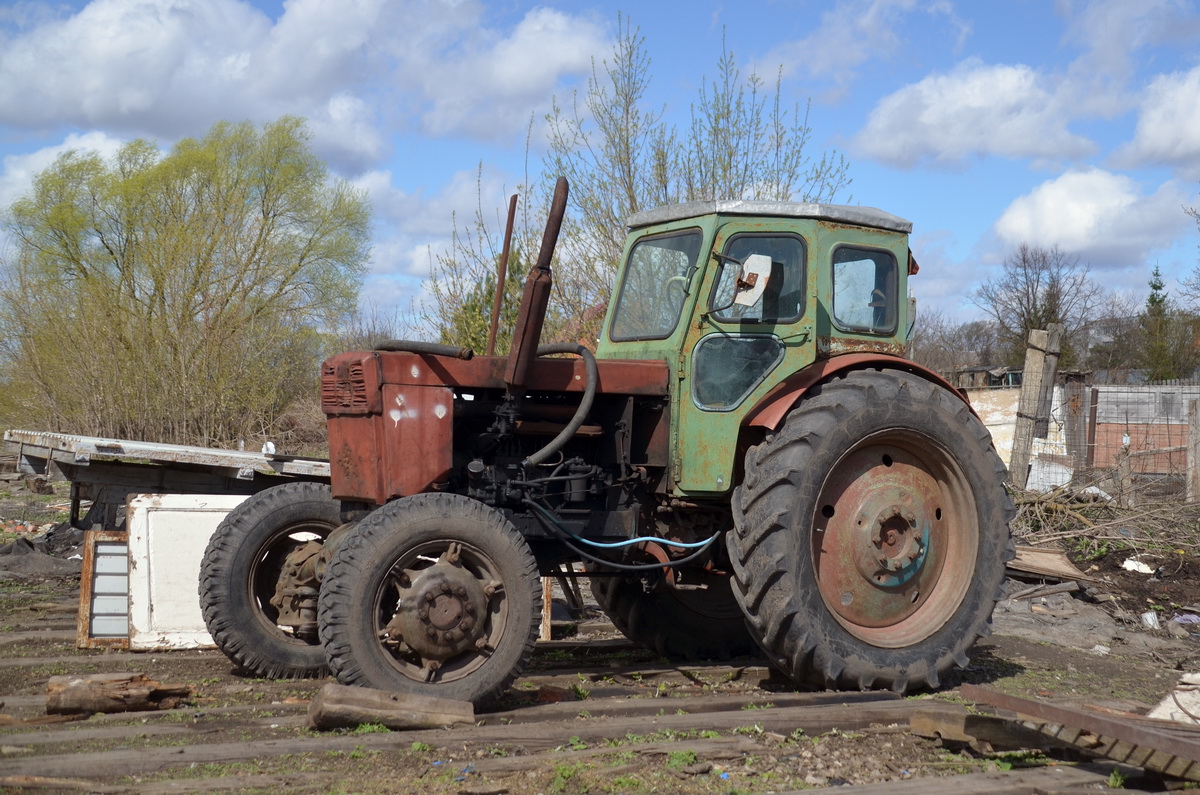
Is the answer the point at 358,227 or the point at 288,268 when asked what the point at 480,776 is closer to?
the point at 288,268

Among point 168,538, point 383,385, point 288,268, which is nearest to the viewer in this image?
point 383,385

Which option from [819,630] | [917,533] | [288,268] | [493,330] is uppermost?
[288,268]

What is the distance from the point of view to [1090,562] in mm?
9852

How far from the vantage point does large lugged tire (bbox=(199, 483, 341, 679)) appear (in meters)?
5.88

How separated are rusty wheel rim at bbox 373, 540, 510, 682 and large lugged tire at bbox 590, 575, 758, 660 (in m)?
1.83

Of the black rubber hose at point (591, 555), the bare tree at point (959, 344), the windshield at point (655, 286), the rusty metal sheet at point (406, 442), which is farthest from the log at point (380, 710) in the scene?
the bare tree at point (959, 344)

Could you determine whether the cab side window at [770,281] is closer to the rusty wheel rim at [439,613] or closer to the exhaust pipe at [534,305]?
the exhaust pipe at [534,305]

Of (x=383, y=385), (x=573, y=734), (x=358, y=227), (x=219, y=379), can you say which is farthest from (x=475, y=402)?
(x=358, y=227)

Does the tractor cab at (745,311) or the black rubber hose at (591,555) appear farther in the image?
the tractor cab at (745,311)

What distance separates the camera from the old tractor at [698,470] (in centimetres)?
544

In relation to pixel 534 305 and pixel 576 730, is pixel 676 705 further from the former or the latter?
pixel 534 305

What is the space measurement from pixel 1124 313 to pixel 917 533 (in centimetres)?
4377

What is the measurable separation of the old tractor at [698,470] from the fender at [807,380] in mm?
16

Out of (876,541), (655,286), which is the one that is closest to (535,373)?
(655,286)
